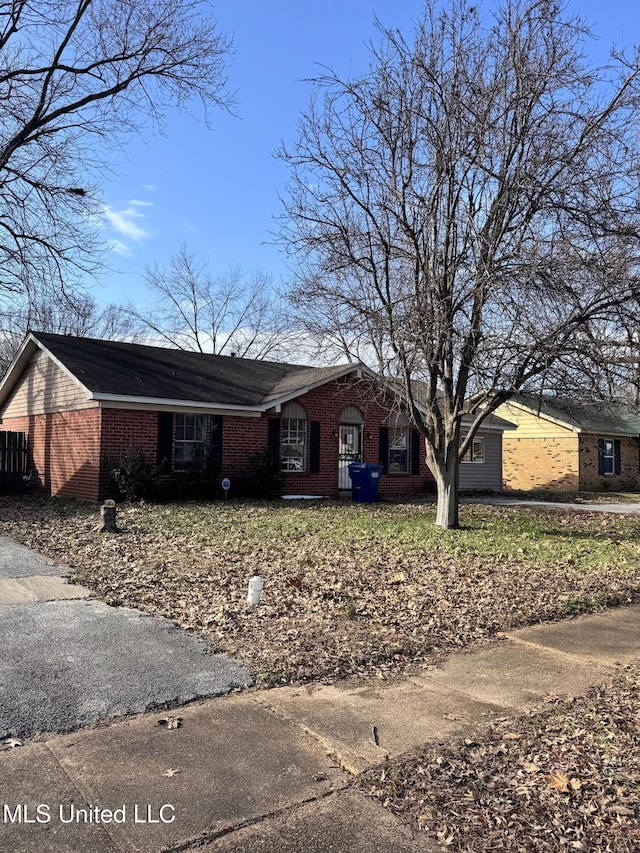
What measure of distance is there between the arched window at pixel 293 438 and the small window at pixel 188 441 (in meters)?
2.58

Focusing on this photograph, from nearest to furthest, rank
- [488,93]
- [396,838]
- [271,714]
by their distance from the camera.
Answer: [396,838], [271,714], [488,93]

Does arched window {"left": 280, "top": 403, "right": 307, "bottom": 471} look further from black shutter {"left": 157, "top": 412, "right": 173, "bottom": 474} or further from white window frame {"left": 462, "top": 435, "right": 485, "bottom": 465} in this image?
white window frame {"left": 462, "top": 435, "right": 485, "bottom": 465}

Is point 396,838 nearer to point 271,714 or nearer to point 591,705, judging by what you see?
point 271,714

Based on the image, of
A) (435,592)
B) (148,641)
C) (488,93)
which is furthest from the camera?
(488,93)

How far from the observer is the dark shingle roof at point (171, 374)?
655 inches

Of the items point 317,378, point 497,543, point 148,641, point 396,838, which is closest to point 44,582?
point 148,641

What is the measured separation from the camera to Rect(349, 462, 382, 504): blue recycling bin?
18281 millimetres

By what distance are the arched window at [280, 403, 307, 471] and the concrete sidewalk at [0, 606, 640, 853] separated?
1445cm

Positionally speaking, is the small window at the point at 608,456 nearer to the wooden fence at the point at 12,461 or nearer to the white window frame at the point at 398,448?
the white window frame at the point at 398,448

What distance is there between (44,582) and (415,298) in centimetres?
712

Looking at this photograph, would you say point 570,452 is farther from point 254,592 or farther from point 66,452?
point 254,592

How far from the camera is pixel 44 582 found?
302 inches

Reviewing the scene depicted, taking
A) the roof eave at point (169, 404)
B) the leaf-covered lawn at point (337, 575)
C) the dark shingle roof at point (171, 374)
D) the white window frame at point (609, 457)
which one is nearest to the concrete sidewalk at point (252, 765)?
the leaf-covered lawn at point (337, 575)

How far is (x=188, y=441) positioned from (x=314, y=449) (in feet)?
12.7
